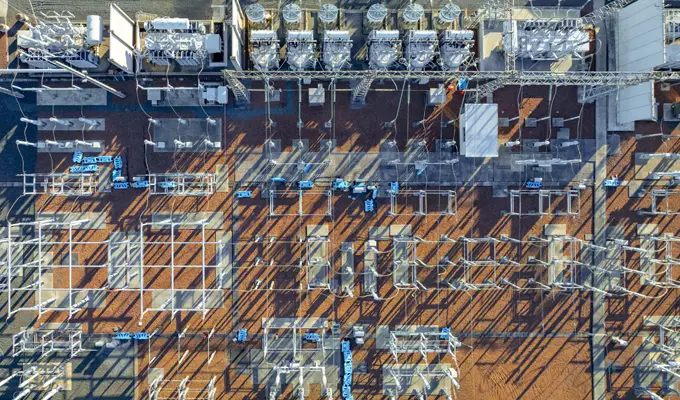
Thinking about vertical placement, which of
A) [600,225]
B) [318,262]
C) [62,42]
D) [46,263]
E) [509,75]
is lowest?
[318,262]

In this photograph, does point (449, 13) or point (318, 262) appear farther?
point (318, 262)

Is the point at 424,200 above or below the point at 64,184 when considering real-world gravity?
below

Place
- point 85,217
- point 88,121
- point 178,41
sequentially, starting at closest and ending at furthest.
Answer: point 178,41 → point 88,121 → point 85,217

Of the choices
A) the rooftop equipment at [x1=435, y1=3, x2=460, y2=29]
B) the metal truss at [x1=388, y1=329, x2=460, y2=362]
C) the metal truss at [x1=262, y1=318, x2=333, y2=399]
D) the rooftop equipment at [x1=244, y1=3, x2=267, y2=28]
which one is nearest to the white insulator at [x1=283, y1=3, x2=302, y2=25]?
the rooftop equipment at [x1=244, y1=3, x2=267, y2=28]

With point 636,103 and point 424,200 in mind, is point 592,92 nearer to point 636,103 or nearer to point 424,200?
point 636,103

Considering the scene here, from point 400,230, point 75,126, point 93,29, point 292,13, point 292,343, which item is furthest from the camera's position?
point 400,230

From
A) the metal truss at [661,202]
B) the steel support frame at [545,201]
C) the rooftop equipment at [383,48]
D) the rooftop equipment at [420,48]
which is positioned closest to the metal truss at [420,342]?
the steel support frame at [545,201]

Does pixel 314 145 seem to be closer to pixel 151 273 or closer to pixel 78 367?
pixel 151 273

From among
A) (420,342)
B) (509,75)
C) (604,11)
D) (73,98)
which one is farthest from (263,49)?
(604,11)

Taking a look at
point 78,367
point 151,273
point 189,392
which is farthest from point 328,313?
point 78,367

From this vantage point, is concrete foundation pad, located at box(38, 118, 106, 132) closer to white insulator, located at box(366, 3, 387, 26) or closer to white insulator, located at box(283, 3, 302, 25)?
white insulator, located at box(283, 3, 302, 25)
